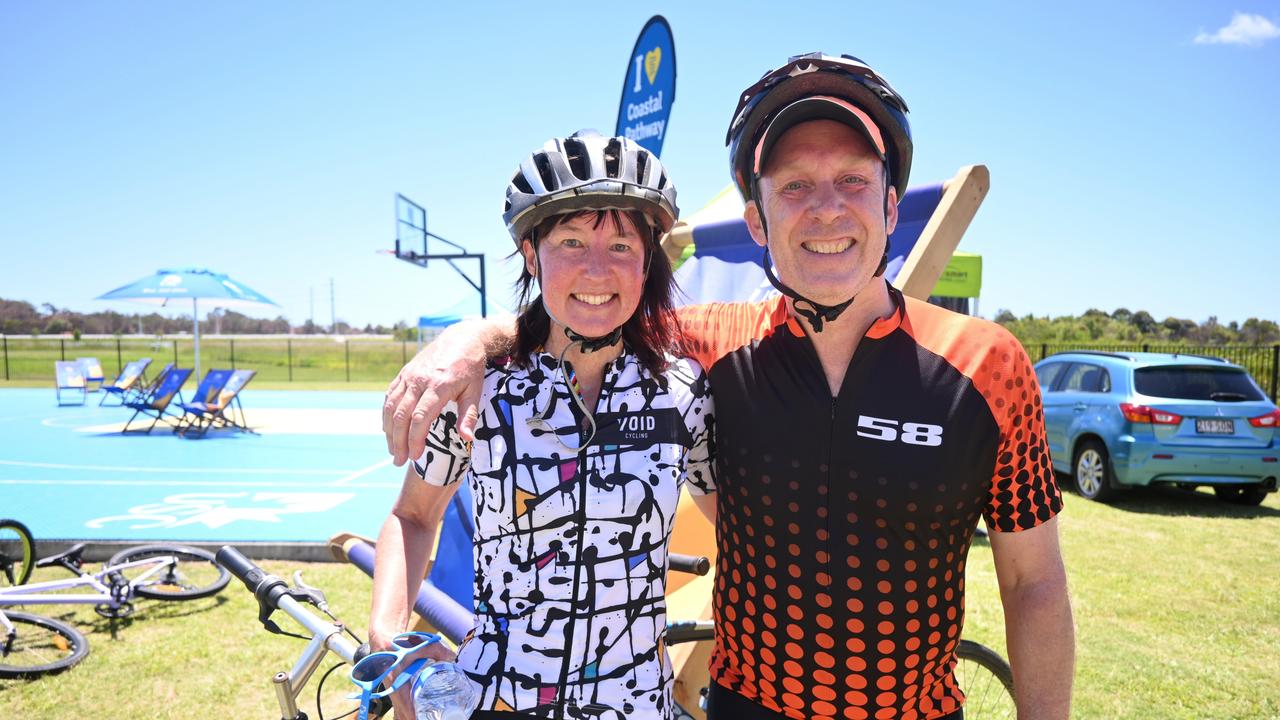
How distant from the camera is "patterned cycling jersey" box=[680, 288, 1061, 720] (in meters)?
1.58

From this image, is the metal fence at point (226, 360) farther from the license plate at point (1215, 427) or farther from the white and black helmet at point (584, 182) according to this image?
the white and black helmet at point (584, 182)

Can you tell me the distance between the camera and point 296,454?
43.2 feet

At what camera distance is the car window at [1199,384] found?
356 inches

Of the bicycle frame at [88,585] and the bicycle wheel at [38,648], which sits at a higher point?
the bicycle frame at [88,585]

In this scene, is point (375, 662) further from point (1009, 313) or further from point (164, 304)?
point (1009, 313)

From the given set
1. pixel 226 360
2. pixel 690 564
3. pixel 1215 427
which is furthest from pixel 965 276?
pixel 226 360

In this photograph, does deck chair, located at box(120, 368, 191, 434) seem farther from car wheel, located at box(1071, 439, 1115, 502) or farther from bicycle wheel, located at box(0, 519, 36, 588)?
car wheel, located at box(1071, 439, 1115, 502)

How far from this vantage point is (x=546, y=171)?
1.75 meters

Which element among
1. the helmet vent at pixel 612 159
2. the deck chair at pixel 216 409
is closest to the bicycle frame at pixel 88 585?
the helmet vent at pixel 612 159

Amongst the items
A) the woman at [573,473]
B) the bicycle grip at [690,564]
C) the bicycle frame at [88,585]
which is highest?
the woman at [573,473]

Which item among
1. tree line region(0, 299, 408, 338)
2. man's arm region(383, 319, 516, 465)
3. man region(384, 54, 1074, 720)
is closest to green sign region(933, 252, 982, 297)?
man region(384, 54, 1074, 720)

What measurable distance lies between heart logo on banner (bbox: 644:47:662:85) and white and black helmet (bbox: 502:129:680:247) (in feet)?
19.5

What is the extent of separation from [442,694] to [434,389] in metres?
0.60

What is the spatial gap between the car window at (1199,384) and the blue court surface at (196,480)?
9791 millimetres
